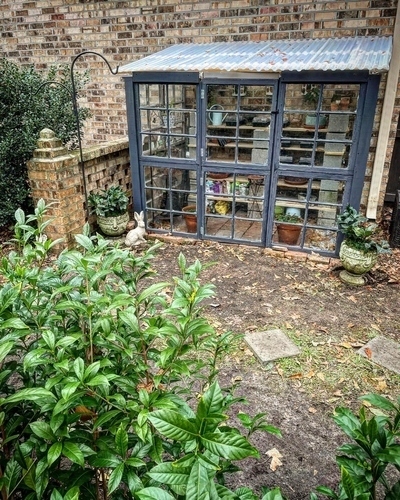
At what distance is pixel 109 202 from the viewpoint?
4.94 m

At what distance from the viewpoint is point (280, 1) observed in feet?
16.0

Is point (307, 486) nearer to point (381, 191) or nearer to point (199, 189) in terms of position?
point (199, 189)

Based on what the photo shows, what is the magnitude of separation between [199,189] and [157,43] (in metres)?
2.49

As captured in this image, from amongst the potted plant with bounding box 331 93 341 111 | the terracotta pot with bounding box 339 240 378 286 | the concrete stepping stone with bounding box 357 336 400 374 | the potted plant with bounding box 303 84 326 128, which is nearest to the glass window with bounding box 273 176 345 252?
the terracotta pot with bounding box 339 240 378 286

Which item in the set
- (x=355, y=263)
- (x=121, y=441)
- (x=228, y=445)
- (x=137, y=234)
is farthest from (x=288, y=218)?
(x=228, y=445)

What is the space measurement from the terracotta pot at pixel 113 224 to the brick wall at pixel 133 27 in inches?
75.5

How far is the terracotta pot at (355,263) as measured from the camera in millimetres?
3914

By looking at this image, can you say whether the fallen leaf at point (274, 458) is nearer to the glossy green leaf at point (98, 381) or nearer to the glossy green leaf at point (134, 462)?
the glossy green leaf at point (134, 462)

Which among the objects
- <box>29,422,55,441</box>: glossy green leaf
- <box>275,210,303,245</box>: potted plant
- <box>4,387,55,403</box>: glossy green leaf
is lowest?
<box>275,210,303,245</box>: potted plant

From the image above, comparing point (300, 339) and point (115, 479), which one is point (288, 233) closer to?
point (300, 339)

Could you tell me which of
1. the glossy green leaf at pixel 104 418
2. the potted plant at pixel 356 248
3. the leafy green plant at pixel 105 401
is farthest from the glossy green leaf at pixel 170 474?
the potted plant at pixel 356 248

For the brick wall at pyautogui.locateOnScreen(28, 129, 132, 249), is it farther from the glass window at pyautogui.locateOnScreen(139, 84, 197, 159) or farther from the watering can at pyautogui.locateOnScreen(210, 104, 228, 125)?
the watering can at pyautogui.locateOnScreen(210, 104, 228, 125)

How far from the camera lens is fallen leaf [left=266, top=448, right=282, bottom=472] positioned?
6.95 feet

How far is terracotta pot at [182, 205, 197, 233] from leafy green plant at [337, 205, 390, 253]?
6.10 feet
